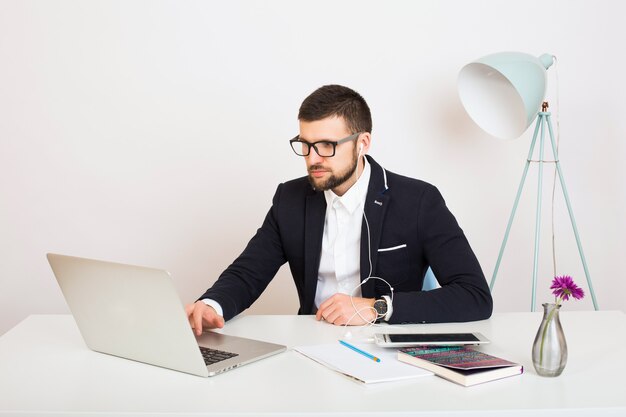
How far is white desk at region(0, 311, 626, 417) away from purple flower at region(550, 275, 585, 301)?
0.58 ft

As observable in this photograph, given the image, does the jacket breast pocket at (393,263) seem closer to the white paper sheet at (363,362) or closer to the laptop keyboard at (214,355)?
the white paper sheet at (363,362)

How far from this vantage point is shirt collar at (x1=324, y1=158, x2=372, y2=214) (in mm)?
2461

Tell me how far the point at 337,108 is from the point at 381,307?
2.46 ft

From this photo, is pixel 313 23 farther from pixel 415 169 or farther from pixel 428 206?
pixel 428 206

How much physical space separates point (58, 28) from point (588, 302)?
3.34 metres

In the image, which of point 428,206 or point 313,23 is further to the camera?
point 313,23

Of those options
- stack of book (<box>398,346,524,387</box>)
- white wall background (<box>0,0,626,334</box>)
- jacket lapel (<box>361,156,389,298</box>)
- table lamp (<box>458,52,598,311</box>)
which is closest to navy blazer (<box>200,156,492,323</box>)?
jacket lapel (<box>361,156,389,298</box>)

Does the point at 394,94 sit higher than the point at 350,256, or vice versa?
the point at 394,94

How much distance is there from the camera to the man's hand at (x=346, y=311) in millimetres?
1922

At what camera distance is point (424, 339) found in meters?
1.62

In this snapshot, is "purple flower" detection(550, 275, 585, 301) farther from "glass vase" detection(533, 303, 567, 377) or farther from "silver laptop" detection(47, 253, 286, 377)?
"silver laptop" detection(47, 253, 286, 377)

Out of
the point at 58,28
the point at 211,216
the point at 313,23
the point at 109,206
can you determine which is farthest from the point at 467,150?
the point at 58,28

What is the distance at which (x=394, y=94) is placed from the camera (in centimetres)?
378

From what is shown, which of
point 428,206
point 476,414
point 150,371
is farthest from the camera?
point 428,206
